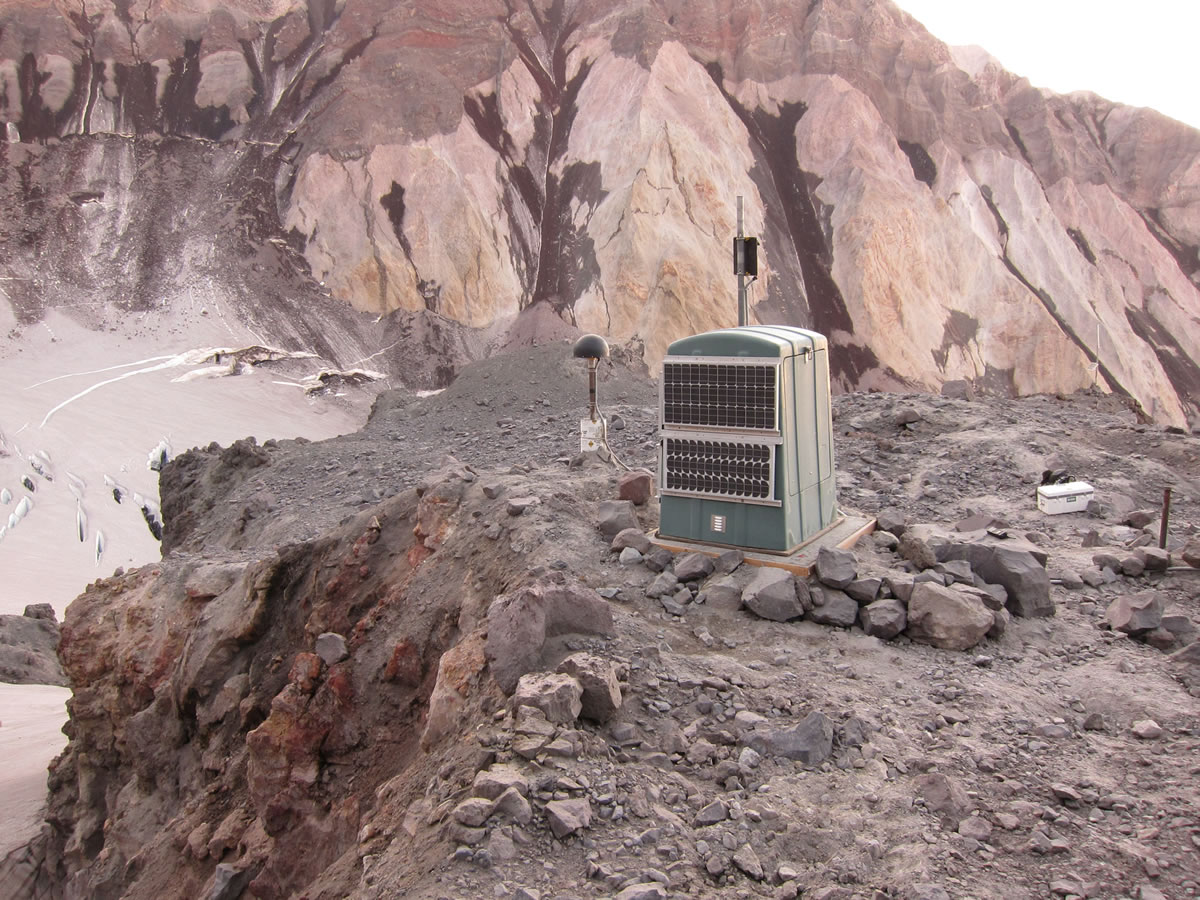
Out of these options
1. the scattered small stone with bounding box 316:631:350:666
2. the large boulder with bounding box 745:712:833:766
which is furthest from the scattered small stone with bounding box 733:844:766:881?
the scattered small stone with bounding box 316:631:350:666

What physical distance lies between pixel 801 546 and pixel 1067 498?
355cm

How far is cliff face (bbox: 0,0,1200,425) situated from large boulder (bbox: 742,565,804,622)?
18.5m

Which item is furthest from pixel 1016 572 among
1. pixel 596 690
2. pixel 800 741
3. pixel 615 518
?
pixel 596 690

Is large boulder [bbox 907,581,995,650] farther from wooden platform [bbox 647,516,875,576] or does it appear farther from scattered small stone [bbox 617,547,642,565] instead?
scattered small stone [bbox 617,547,642,565]

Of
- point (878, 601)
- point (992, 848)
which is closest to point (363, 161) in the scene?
point (878, 601)

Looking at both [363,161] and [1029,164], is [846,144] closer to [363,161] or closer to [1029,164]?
[1029,164]

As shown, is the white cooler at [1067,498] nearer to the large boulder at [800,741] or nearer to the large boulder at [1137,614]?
the large boulder at [1137,614]

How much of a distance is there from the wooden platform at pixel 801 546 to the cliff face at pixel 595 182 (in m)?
17.3

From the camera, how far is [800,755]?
13.5ft

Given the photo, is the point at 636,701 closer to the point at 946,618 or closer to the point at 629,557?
the point at 629,557

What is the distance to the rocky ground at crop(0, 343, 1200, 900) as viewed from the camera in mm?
3457

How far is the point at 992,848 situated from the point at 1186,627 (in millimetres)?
2946

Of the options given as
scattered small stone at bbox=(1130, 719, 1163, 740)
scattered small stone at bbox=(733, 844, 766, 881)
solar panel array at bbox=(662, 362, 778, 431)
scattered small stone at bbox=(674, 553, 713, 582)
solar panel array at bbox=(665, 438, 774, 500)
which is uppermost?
solar panel array at bbox=(662, 362, 778, 431)

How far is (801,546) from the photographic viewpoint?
6.38 m
